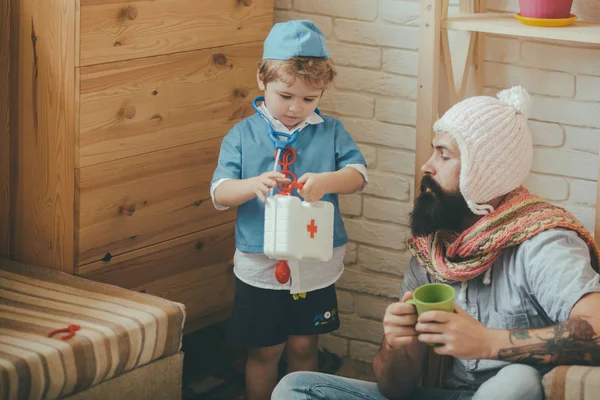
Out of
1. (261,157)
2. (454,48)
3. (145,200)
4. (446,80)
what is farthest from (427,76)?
(145,200)

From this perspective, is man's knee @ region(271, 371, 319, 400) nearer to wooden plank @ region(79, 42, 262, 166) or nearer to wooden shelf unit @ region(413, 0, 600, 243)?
wooden shelf unit @ region(413, 0, 600, 243)

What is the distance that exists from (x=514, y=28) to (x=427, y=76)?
0.25 meters

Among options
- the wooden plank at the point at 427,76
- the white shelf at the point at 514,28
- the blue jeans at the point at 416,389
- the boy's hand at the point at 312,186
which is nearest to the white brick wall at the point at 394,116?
the white shelf at the point at 514,28

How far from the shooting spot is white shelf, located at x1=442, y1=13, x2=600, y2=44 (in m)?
2.11

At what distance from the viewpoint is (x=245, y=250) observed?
234 cm

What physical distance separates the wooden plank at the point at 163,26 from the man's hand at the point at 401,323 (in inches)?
38.8

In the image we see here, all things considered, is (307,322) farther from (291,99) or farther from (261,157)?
(291,99)

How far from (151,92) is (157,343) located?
669 millimetres

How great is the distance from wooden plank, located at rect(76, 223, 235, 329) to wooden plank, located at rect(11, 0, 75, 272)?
14 centimetres

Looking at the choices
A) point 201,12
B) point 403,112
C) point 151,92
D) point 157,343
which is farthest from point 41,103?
point 403,112

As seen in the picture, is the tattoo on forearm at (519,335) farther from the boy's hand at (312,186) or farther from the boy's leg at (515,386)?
the boy's hand at (312,186)

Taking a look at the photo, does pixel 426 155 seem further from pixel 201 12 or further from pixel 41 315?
pixel 41 315

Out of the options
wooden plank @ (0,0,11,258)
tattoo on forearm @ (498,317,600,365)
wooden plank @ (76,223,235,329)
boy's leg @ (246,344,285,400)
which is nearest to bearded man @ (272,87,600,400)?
tattoo on forearm @ (498,317,600,365)

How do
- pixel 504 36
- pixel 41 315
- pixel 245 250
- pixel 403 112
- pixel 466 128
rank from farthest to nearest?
pixel 403 112 → pixel 504 36 → pixel 245 250 → pixel 41 315 → pixel 466 128
